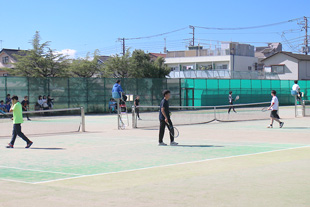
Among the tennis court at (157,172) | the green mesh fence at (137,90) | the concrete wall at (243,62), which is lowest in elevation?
the tennis court at (157,172)

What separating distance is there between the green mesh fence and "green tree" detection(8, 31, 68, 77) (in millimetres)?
11204

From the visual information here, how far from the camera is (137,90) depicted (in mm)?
40469

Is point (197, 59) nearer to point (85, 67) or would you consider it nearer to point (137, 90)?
point (85, 67)

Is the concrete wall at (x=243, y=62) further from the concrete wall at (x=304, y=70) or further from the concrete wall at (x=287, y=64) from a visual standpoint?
the concrete wall at (x=304, y=70)

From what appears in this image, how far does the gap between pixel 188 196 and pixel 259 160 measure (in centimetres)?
431

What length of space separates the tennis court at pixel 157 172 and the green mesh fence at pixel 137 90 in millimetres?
19115

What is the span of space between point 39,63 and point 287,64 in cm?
3932

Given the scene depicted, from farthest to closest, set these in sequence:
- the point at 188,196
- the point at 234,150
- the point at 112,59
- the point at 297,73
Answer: the point at 297,73 < the point at 112,59 < the point at 234,150 < the point at 188,196

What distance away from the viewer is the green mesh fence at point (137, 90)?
3472cm

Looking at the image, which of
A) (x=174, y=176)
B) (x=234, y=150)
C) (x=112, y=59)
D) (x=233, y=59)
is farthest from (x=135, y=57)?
(x=174, y=176)

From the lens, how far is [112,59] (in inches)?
2239

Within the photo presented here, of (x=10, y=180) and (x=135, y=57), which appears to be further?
(x=135, y=57)

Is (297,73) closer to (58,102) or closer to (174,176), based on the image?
(58,102)

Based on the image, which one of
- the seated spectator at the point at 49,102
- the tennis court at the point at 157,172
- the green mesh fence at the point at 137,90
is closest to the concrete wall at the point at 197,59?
the green mesh fence at the point at 137,90
